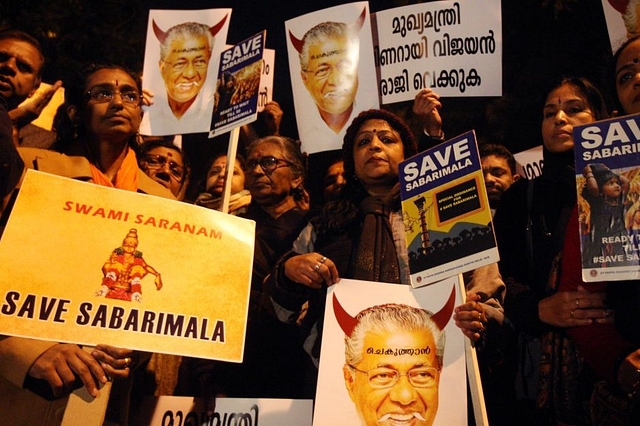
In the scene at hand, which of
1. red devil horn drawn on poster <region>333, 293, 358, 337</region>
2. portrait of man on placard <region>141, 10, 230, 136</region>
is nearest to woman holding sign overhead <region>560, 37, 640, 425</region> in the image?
red devil horn drawn on poster <region>333, 293, 358, 337</region>

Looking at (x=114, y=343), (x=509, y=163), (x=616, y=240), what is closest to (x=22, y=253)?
(x=114, y=343)

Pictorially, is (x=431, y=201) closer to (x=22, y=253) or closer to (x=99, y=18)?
(x=22, y=253)

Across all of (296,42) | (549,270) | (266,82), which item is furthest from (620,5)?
(266,82)

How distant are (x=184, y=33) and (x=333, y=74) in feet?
3.58

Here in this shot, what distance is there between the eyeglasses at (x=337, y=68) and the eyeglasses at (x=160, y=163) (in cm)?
106

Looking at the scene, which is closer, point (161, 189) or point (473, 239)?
point (473, 239)

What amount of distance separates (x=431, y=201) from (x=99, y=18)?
6.08 m

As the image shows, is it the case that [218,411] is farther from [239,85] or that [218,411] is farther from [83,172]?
[239,85]

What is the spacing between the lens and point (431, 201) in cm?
239

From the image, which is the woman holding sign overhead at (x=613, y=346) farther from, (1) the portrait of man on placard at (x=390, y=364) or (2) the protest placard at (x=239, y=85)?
(2) the protest placard at (x=239, y=85)

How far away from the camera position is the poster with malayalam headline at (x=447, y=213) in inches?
86.7

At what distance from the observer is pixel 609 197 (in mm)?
2084

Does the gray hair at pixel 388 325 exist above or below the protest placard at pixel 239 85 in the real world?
below

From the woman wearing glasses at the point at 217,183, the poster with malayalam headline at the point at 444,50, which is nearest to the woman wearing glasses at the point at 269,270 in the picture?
the woman wearing glasses at the point at 217,183
